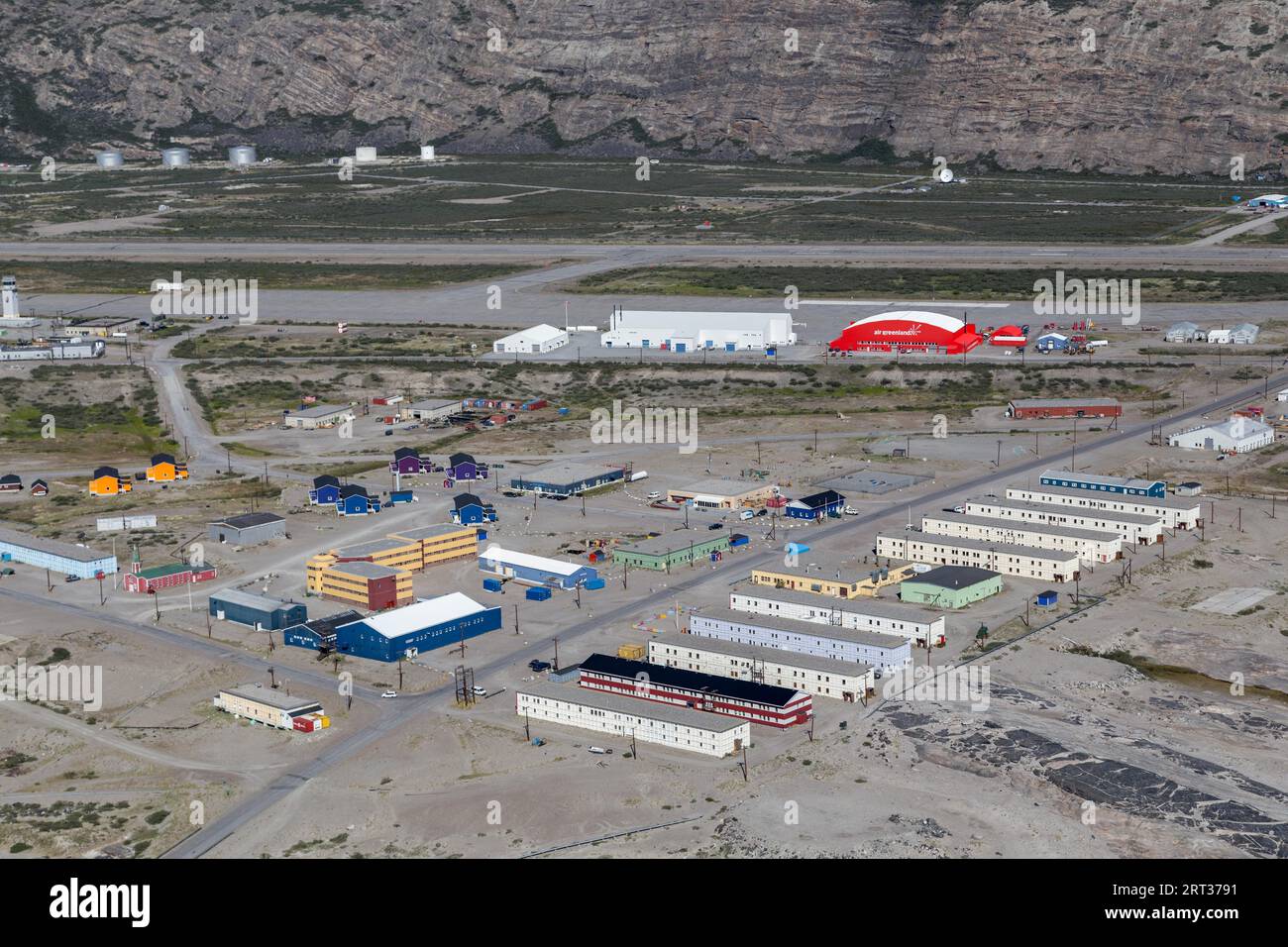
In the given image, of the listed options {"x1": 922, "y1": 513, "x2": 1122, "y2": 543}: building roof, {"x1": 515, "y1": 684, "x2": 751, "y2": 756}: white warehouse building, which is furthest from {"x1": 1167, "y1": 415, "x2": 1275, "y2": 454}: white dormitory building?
{"x1": 515, "y1": 684, "x2": 751, "y2": 756}: white warehouse building

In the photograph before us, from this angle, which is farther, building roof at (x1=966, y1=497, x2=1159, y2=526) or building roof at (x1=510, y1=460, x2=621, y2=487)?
building roof at (x1=510, y1=460, x2=621, y2=487)

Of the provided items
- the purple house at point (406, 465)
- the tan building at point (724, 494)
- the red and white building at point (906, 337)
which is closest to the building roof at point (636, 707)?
the tan building at point (724, 494)

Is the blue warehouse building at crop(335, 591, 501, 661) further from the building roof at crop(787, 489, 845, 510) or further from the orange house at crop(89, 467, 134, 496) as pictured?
the orange house at crop(89, 467, 134, 496)

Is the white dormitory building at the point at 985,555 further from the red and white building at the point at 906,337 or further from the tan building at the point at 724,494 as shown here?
the red and white building at the point at 906,337

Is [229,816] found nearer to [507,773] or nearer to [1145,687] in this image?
[507,773]

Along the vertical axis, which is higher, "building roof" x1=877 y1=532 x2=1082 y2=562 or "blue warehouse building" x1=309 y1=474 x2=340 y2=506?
"blue warehouse building" x1=309 y1=474 x2=340 y2=506
